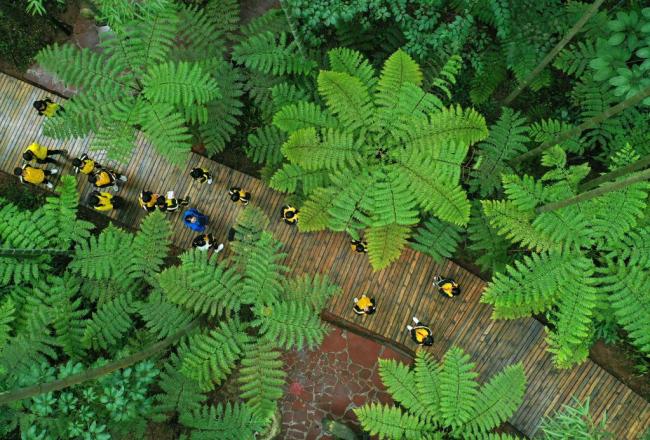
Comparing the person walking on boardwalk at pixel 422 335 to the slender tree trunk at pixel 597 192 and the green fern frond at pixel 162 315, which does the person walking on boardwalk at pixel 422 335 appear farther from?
the green fern frond at pixel 162 315

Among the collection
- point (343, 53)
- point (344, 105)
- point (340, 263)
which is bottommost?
point (340, 263)

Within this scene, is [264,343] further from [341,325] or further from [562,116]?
[562,116]

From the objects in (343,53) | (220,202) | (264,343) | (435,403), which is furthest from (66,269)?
(435,403)

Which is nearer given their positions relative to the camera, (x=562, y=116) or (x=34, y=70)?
(x=562, y=116)

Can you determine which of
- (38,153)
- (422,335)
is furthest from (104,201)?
(422,335)

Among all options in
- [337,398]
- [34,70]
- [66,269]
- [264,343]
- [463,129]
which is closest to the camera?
[463,129]

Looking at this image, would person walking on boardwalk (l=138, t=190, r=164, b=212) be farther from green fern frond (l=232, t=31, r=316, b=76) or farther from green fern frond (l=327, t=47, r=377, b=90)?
green fern frond (l=327, t=47, r=377, b=90)

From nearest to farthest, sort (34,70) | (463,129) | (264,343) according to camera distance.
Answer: (463,129) → (264,343) → (34,70)
